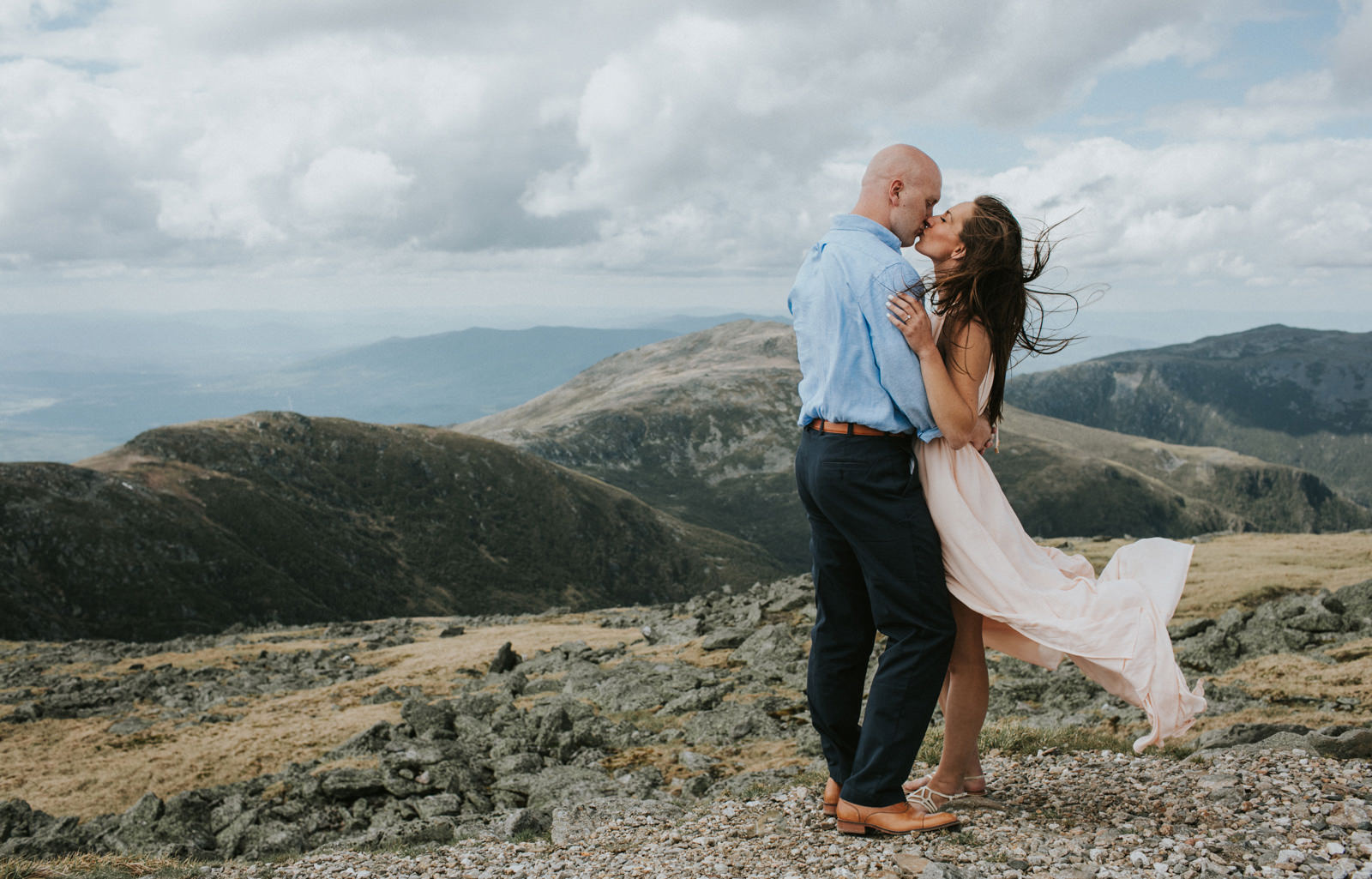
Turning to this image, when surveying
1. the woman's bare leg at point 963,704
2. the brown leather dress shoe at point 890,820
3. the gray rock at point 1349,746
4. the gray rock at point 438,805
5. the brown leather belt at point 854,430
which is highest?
the brown leather belt at point 854,430

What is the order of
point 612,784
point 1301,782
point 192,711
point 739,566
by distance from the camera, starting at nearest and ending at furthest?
point 1301,782 < point 612,784 < point 192,711 < point 739,566

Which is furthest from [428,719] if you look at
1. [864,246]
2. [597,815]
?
[864,246]

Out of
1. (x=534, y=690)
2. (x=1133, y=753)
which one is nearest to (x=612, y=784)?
(x=1133, y=753)

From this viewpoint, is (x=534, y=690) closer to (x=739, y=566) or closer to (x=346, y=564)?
(x=346, y=564)

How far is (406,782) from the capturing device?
42.2 ft

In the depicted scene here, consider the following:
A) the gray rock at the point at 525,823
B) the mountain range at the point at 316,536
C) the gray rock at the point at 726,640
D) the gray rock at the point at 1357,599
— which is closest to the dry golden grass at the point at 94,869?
the gray rock at the point at 525,823

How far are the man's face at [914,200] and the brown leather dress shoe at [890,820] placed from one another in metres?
4.18

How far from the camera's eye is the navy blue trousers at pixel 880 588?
5.72 metres

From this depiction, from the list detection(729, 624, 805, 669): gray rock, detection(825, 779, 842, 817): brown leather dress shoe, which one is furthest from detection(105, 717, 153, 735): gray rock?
detection(825, 779, 842, 817): brown leather dress shoe

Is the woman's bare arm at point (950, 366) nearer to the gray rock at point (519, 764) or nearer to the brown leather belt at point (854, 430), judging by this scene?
the brown leather belt at point (854, 430)

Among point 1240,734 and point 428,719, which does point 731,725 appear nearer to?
point 428,719

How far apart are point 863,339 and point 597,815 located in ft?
20.1

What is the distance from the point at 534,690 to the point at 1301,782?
54.5 ft

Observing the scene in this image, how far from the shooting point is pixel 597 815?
9.12 m
